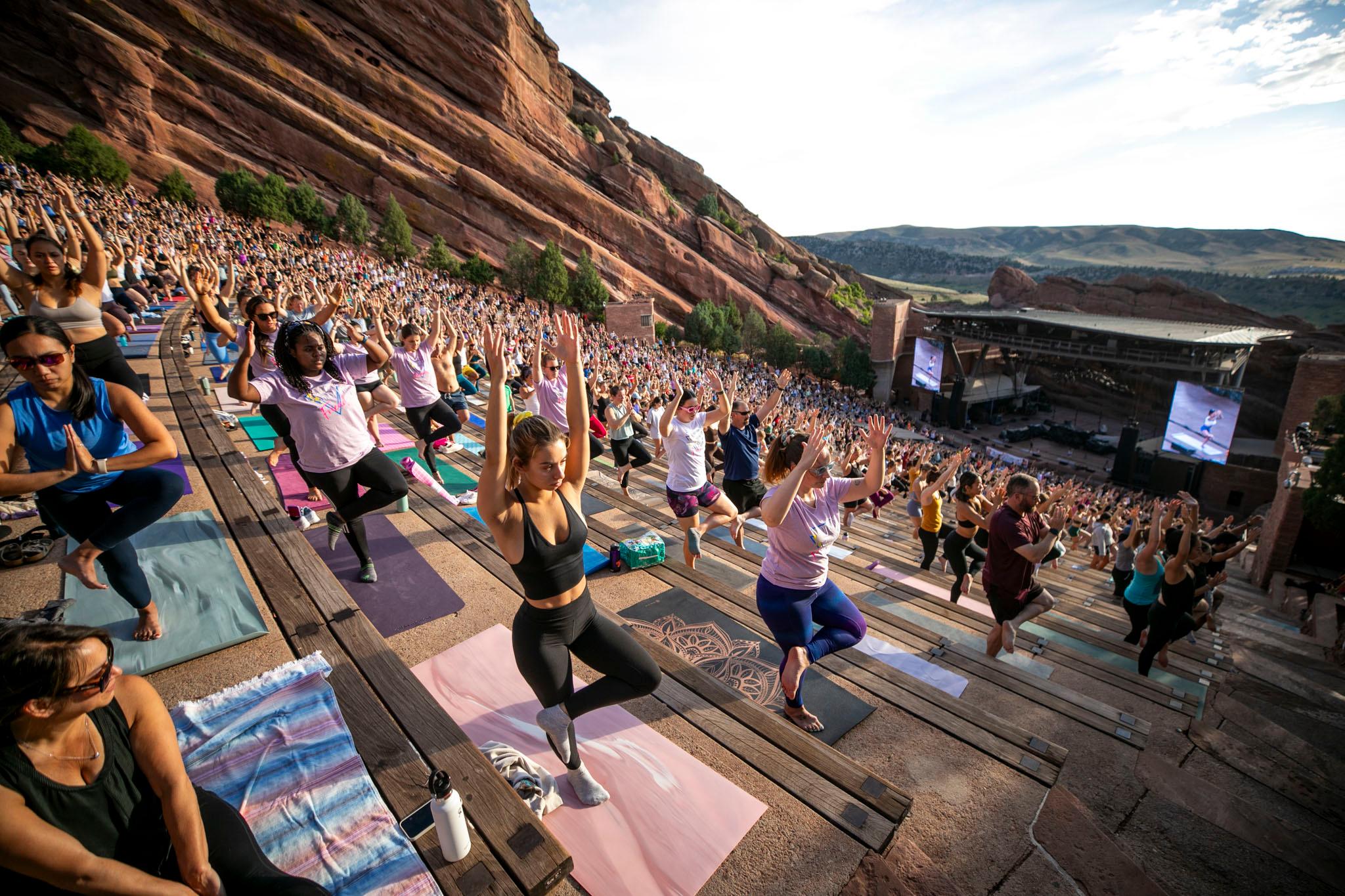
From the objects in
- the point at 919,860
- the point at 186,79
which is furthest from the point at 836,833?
the point at 186,79

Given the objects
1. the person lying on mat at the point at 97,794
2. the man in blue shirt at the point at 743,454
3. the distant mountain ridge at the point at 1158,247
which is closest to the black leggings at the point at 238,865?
the person lying on mat at the point at 97,794

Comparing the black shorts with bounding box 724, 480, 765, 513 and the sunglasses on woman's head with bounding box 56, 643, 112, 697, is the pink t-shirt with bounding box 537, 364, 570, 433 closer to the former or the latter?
the black shorts with bounding box 724, 480, 765, 513

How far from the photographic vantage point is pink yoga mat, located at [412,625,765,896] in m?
2.56

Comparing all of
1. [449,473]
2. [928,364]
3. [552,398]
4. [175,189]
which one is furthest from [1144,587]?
[175,189]

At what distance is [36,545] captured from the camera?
4.30 metres

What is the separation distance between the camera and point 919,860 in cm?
272

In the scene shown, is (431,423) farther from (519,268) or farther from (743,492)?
(519,268)

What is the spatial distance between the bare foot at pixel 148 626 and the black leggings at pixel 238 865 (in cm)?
210

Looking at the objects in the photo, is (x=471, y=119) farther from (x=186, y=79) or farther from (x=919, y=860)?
(x=919, y=860)

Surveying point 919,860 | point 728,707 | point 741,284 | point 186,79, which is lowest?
point 919,860

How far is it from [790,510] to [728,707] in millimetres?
1266

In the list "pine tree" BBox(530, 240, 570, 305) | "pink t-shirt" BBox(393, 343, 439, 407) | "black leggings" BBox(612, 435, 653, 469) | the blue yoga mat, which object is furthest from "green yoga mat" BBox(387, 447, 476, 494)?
"pine tree" BBox(530, 240, 570, 305)

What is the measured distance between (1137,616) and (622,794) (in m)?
6.48

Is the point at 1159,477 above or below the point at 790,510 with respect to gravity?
below
